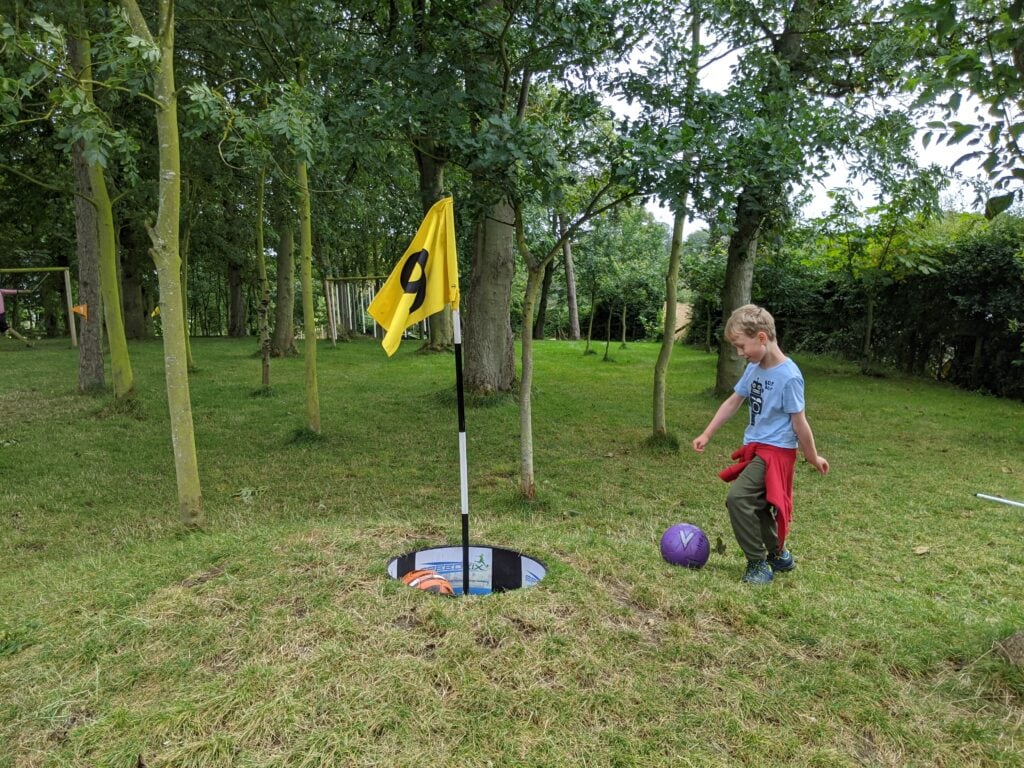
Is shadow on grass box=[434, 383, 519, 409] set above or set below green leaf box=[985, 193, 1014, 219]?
below

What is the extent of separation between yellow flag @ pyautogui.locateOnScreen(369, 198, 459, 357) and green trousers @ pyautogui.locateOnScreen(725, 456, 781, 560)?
6.15 feet

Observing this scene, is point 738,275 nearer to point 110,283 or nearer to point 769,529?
point 769,529

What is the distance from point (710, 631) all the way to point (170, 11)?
195 inches

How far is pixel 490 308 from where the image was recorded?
971cm

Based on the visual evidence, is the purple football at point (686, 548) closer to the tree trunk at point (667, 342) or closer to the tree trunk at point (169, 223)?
the tree trunk at point (169, 223)

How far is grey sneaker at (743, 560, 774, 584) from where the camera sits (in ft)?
11.5

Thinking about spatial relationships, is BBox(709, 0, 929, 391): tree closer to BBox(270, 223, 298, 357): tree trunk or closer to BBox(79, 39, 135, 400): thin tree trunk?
Answer: BBox(79, 39, 135, 400): thin tree trunk

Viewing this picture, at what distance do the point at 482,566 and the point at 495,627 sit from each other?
3.59ft

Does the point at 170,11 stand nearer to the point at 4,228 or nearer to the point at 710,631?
the point at 710,631

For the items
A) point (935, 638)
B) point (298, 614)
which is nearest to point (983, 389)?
point (935, 638)

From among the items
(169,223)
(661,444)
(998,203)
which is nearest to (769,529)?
(998,203)

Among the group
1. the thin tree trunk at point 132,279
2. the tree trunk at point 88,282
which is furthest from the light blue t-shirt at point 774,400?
the thin tree trunk at point 132,279

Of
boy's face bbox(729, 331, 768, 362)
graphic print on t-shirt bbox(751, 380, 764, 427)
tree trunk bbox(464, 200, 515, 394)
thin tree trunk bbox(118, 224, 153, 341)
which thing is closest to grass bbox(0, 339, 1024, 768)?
graphic print on t-shirt bbox(751, 380, 764, 427)

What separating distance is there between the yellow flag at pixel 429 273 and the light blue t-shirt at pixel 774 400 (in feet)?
5.59
